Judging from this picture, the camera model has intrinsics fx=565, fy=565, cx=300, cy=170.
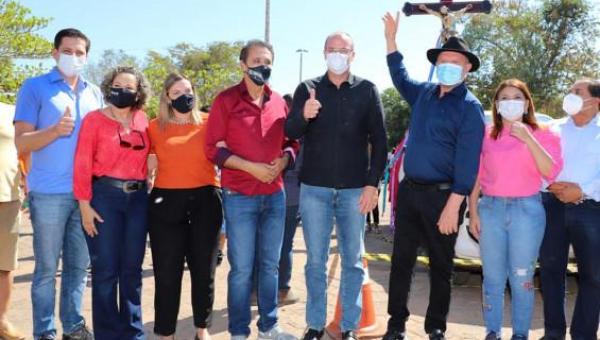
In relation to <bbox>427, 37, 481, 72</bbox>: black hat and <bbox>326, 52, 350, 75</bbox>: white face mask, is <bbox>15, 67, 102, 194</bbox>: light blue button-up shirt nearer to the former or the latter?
<bbox>326, 52, 350, 75</bbox>: white face mask

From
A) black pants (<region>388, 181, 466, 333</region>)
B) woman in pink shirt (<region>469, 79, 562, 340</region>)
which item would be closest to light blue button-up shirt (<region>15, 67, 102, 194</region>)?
black pants (<region>388, 181, 466, 333</region>)

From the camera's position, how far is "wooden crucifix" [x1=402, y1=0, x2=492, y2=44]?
217 inches

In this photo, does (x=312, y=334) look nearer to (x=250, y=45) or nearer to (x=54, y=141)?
(x=250, y=45)

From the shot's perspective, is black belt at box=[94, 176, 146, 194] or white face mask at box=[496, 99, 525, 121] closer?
black belt at box=[94, 176, 146, 194]

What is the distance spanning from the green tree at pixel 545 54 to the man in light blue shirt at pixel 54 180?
28922mm

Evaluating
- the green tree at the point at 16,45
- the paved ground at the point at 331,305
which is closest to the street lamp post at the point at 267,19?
the green tree at the point at 16,45

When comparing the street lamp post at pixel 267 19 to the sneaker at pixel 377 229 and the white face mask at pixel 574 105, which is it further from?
the white face mask at pixel 574 105

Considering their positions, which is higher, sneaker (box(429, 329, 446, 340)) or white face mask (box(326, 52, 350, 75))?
white face mask (box(326, 52, 350, 75))

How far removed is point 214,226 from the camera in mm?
3982

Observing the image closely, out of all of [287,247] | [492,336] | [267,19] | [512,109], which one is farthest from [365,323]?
[267,19]

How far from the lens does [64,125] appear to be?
3.73 metres

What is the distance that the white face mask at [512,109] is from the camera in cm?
396

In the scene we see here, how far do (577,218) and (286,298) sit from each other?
→ 9.03 ft

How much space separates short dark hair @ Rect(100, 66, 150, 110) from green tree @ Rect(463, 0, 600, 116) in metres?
28.7
